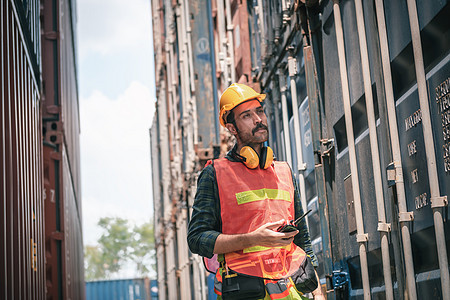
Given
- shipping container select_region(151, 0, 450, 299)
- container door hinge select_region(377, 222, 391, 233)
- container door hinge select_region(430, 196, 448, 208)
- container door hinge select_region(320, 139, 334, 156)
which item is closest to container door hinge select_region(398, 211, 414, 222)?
shipping container select_region(151, 0, 450, 299)

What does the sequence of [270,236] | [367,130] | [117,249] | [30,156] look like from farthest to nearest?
[117,249], [30,156], [367,130], [270,236]

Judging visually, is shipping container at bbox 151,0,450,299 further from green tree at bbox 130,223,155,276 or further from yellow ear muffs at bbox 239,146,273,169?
green tree at bbox 130,223,155,276

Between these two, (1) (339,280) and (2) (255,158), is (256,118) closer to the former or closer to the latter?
(2) (255,158)

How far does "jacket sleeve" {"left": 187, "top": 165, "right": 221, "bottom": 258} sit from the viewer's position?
11.8ft

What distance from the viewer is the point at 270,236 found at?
3348 mm

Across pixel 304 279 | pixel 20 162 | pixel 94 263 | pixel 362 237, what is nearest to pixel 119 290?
pixel 20 162

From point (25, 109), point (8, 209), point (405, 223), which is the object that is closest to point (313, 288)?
point (405, 223)

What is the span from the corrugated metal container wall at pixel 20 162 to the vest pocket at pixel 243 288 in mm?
2695

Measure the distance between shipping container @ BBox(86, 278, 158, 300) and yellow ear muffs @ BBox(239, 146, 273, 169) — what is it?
30391mm

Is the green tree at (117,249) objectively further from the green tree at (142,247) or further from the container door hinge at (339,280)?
the container door hinge at (339,280)

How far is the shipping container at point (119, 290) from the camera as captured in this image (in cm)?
3347

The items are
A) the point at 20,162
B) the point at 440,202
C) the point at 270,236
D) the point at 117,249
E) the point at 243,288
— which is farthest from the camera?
the point at 117,249

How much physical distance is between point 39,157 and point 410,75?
709 cm

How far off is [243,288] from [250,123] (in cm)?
88
